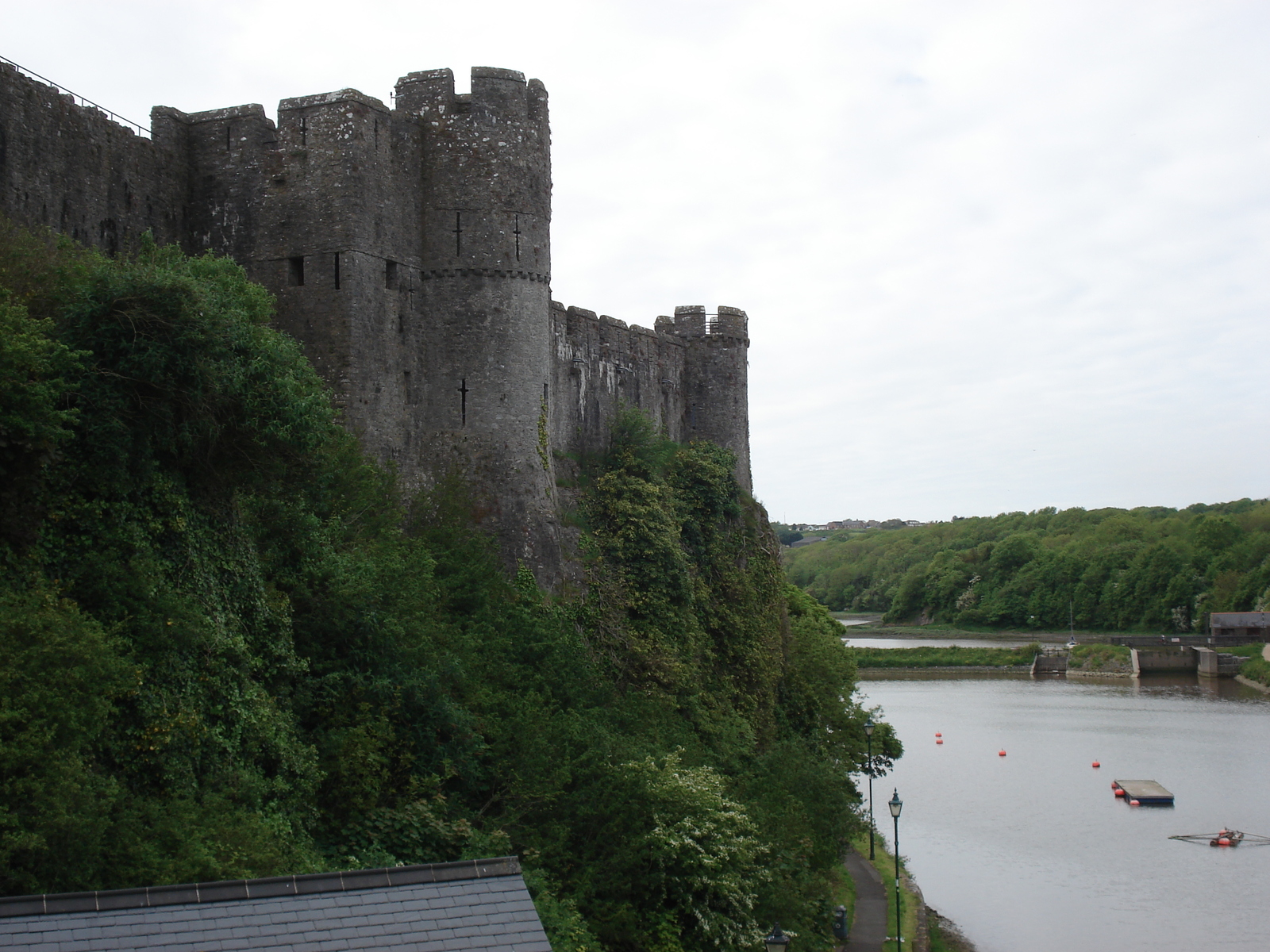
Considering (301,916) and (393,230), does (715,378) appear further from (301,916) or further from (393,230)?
(301,916)

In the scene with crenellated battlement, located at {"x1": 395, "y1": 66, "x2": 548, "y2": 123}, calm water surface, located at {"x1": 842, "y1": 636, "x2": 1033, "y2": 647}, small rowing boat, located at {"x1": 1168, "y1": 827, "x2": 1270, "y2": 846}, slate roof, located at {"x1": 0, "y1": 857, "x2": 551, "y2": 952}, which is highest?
crenellated battlement, located at {"x1": 395, "y1": 66, "x2": 548, "y2": 123}

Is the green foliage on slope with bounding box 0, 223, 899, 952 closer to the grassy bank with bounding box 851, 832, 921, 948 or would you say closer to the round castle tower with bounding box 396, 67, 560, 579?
the round castle tower with bounding box 396, 67, 560, 579

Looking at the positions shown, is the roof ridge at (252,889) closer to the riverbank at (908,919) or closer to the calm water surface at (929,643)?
the riverbank at (908,919)

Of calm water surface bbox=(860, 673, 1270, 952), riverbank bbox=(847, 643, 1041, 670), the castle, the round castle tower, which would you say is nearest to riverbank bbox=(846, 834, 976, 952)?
calm water surface bbox=(860, 673, 1270, 952)

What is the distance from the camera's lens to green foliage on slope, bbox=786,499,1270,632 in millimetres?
113312

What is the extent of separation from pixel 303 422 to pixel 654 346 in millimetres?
19574

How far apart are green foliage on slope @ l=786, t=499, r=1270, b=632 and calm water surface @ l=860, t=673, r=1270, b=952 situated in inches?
1546

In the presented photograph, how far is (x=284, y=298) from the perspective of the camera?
2177cm

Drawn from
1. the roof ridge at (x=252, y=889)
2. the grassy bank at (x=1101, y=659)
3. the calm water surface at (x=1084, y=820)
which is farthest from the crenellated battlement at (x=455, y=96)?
the grassy bank at (x=1101, y=659)

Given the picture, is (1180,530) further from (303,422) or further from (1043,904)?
(303,422)

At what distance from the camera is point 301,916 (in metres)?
8.04

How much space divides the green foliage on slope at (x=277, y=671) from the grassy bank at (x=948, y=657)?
7399 cm

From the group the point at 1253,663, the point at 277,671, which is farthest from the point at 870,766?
the point at 1253,663

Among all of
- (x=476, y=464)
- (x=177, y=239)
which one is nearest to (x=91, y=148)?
(x=177, y=239)
